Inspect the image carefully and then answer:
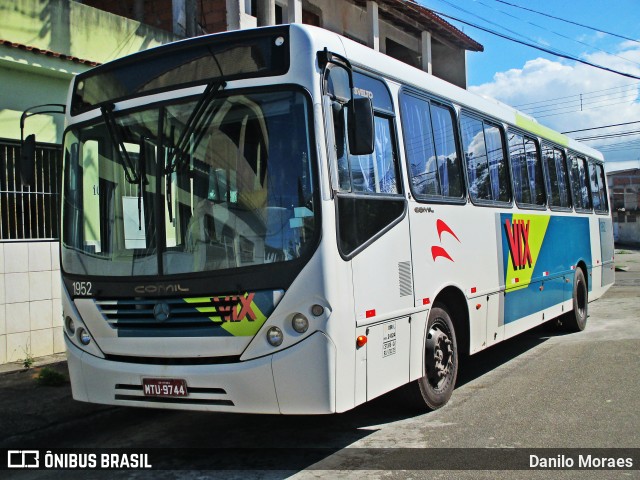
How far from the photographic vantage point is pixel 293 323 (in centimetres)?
484

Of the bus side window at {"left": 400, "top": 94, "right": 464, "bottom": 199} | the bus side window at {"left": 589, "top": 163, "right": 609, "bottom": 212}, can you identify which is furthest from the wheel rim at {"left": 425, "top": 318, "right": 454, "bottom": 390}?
the bus side window at {"left": 589, "top": 163, "right": 609, "bottom": 212}

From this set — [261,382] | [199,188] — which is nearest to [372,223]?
[199,188]

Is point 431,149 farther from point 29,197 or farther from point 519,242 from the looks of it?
point 29,197

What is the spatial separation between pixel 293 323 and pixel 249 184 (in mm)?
1068

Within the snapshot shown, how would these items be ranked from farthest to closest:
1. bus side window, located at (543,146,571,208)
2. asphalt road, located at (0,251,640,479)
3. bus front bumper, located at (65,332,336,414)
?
bus side window, located at (543,146,571,208)
asphalt road, located at (0,251,640,479)
bus front bumper, located at (65,332,336,414)

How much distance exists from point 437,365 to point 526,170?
390 centimetres

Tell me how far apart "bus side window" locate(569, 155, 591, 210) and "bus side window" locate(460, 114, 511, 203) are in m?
3.51

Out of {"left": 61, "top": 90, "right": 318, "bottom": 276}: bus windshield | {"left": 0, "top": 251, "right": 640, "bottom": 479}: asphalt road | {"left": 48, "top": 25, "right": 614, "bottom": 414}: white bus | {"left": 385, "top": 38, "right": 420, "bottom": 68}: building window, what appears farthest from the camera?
{"left": 385, "top": 38, "right": 420, "bottom": 68}: building window

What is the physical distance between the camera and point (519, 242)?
877 centimetres

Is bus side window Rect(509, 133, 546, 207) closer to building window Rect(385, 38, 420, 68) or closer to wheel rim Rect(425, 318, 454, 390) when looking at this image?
wheel rim Rect(425, 318, 454, 390)

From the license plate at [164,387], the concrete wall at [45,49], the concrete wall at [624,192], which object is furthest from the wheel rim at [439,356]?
the concrete wall at [624,192]

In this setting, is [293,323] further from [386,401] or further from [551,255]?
[551,255]

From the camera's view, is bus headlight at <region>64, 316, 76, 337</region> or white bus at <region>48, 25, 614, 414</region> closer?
white bus at <region>48, 25, 614, 414</region>

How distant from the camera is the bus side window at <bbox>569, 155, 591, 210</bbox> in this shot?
11664 millimetres
